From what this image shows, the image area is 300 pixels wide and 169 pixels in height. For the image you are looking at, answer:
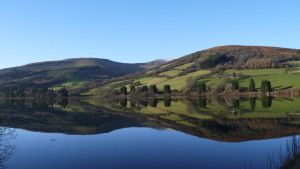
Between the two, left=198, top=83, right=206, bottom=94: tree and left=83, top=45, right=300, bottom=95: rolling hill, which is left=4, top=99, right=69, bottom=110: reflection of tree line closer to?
left=83, top=45, right=300, bottom=95: rolling hill

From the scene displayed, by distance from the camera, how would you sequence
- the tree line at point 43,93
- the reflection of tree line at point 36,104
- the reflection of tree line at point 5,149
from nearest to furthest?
the reflection of tree line at point 5,149, the reflection of tree line at point 36,104, the tree line at point 43,93

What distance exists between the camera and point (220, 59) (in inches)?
5733

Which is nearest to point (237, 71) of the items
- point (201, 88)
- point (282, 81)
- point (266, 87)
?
point (282, 81)

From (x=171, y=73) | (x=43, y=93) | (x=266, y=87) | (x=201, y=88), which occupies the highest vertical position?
(x=171, y=73)

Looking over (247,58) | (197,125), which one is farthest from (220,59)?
(197,125)

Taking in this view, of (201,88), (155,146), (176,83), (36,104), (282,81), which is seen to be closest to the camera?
(155,146)

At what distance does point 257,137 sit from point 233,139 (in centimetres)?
215

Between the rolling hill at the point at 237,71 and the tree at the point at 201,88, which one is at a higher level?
the rolling hill at the point at 237,71

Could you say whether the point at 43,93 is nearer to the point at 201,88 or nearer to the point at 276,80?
the point at 201,88

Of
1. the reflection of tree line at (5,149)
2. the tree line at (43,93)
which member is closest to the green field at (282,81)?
the reflection of tree line at (5,149)

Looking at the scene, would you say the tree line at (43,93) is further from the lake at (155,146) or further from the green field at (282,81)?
the lake at (155,146)

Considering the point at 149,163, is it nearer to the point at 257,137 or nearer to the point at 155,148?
the point at 155,148

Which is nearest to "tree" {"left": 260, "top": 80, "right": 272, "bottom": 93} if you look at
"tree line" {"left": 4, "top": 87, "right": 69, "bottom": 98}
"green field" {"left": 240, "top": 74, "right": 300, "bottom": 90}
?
"green field" {"left": 240, "top": 74, "right": 300, "bottom": 90}

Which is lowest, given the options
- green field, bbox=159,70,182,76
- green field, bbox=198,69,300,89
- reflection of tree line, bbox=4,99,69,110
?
reflection of tree line, bbox=4,99,69,110
